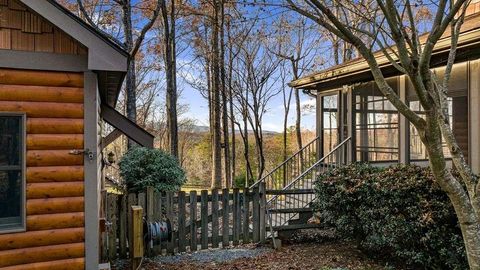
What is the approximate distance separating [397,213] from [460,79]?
2615 millimetres

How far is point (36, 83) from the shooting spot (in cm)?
435

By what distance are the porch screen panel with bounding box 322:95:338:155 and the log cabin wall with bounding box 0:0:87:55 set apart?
6.75 m

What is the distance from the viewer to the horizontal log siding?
4.23 m

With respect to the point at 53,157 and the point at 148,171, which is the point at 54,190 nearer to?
the point at 53,157

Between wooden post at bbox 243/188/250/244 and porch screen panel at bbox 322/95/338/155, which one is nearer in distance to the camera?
wooden post at bbox 243/188/250/244

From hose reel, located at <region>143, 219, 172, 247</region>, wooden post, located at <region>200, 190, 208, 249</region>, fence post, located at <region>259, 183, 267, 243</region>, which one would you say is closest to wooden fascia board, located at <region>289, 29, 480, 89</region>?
fence post, located at <region>259, 183, 267, 243</region>

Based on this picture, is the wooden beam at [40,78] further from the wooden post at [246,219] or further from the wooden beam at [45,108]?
the wooden post at [246,219]

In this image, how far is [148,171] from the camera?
6938mm

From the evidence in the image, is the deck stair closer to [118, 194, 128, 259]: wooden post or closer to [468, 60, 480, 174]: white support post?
[118, 194, 128, 259]: wooden post

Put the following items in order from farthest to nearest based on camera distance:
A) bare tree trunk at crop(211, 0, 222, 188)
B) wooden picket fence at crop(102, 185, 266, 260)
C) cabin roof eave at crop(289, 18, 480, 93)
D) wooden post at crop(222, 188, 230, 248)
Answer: bare tree trunk at crop(211, 0, 222, 188)
wooden post at crop(222, 188, 230, 248)
wooden picket fence at crop(102, 185, 266, 260)
cabin roof eave at crop(289, 18, 480, 93)

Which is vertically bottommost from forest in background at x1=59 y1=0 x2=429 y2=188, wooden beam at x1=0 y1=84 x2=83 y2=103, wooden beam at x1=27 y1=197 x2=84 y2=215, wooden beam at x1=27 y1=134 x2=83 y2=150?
wooden beam at x1=27 y1=197 x2=84 y2=215

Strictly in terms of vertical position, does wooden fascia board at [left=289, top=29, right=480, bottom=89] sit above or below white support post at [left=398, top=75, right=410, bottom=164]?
above

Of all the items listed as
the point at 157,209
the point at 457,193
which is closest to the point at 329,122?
the point at 157,209

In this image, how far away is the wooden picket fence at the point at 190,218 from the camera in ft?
20.2
